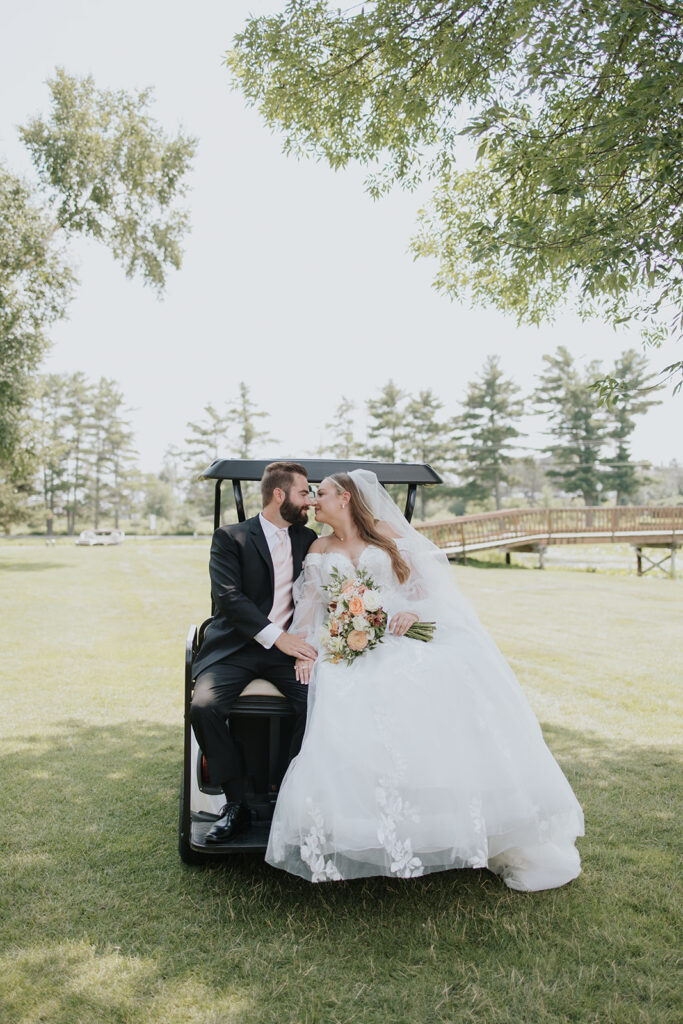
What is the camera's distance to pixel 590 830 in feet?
13.8

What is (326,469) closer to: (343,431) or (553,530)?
(553,530)

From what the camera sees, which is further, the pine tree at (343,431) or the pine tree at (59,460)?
the pine tree at (59,460)

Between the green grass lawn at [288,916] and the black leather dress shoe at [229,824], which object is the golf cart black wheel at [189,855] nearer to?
the green grass lawn at [288,916]

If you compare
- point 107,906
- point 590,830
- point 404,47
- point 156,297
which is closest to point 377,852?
point 107,906

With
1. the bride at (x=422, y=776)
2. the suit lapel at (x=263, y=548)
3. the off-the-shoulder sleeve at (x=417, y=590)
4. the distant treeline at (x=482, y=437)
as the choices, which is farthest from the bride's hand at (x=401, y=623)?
the distant treeline at (x=482, y=437)

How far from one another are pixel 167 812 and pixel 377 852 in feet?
6.43

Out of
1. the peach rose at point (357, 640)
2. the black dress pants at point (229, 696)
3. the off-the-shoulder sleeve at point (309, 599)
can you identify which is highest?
the off-the-shoulder sleeve at point (309, 599)

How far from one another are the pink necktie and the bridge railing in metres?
20.3

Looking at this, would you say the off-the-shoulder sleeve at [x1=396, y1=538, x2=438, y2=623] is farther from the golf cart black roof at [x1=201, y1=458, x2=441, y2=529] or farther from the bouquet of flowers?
the golf cart black roof at [x1=201, y1=458, x2=441, y2=529]

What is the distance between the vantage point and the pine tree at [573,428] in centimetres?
5044

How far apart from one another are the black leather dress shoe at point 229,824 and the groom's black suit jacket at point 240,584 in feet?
2.31

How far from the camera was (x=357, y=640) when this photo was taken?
3488mm

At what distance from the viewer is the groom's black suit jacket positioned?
3869mm

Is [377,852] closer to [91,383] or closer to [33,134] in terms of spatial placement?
[33,134]
